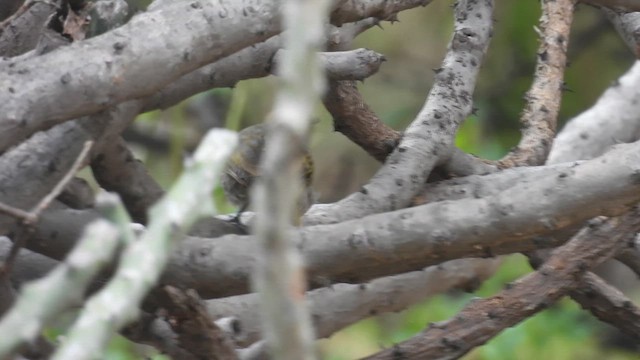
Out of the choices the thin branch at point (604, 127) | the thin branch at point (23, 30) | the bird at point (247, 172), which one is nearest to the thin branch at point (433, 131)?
the bird at point (247, 172)

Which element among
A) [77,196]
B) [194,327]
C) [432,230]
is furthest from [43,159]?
[432,230]

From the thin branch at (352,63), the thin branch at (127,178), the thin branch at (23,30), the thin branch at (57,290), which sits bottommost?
the thin branch at (57,290)

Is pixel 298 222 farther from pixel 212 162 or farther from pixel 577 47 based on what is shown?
pixel 577 47

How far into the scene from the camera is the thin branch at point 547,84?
5.23 ft

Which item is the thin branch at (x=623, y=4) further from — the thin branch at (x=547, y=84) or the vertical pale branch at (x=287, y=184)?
the vertical pale branch at (x=287, y=184)

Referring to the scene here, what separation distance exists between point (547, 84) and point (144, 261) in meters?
1.18

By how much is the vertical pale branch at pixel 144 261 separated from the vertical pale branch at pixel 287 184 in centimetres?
9

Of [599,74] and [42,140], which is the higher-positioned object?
[599,74]

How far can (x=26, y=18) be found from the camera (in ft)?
4.01

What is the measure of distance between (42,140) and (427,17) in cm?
242

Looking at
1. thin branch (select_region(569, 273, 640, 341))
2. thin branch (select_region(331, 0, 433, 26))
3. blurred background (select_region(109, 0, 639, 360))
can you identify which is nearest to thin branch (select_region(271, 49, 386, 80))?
thin branch (select_region(331, 0, 433, 26))

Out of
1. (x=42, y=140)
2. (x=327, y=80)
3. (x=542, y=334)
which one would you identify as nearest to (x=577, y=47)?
(x=542, y=334)

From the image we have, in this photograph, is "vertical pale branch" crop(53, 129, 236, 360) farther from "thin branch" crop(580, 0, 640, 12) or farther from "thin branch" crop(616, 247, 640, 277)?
"thin branch" crop(616, 247, 640, 277)

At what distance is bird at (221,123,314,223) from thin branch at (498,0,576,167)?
40 centimetres
